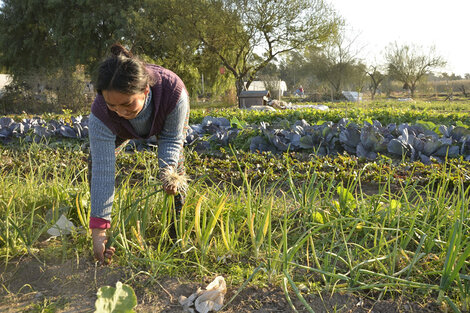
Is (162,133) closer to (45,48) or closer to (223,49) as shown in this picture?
(223,49)

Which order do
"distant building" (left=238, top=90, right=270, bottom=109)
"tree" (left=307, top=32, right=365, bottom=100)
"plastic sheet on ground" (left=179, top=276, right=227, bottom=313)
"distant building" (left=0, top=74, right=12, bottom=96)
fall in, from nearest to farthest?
"plastic sheet on ground" (left=179, top=276, right=227, bottom=313)
"distant building" (left=238, top=90, right=270, bottom=109)
"distant building" (left=0, top=74, right=12, bottom=96)
"tree" (left=307, top=32, right=365, bottom=100)

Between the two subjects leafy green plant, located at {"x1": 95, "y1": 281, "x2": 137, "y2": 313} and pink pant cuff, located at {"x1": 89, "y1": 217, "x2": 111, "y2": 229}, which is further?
pink pant cuff, located at {"x1": 89, "y1": 217, "x2": 111, "y2": 229}

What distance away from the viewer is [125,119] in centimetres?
Answer: 193

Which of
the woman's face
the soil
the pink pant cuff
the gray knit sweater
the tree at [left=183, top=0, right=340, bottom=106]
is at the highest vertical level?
the tree at [left=183, top=0, right=340, bottom=106]

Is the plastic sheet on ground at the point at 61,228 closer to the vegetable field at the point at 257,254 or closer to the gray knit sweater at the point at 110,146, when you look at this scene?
the vegetable field at the point at 257,254

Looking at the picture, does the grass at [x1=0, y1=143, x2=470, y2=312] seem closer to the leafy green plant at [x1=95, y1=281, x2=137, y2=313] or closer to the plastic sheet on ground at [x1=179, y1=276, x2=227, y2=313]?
the plastic sheet on ground at [x1=179, y1=276, x2=227, y2=313]

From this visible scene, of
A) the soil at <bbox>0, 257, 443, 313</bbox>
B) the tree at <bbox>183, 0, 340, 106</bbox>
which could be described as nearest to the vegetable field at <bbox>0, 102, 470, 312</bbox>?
the soil at <bbox>0, 257, 443, 313</bbox>

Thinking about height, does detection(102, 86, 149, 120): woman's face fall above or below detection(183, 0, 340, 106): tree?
below

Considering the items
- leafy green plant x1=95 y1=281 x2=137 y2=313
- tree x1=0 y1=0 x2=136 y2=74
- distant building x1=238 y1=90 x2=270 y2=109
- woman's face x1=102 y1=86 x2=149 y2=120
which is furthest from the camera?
tree x1=0 y1=0 x2=136 y2=74

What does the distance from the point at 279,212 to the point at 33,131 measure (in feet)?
15.0

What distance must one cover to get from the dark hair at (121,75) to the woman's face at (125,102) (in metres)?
0.02

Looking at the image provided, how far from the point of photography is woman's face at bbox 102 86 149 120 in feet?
5.30

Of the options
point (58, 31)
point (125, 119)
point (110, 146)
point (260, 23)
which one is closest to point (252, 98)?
point (260, 23)

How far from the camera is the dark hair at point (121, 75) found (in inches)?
62.7
